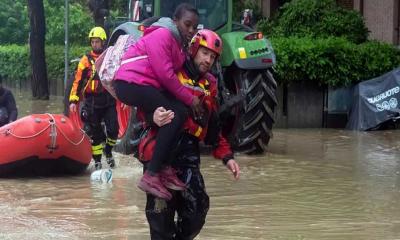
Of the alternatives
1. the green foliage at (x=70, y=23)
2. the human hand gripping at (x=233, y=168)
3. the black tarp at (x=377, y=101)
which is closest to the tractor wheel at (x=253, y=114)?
the black tarp at (x=377, y=101)

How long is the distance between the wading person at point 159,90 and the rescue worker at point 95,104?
16.9ft

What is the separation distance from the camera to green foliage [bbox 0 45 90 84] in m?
27.5

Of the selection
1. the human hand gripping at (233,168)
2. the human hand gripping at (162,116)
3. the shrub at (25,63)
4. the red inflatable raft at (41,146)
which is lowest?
the shrub at (25,63)

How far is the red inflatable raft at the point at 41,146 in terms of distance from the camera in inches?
365

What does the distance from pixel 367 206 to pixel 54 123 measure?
3732 millimetres

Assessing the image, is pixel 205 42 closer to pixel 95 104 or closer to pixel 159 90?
pixel 159 90

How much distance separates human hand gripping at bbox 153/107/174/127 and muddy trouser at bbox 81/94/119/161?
5.43 metres

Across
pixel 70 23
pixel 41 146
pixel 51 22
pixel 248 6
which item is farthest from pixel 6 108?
pixel 51 22

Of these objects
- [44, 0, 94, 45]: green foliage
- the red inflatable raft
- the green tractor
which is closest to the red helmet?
the red inflatable raft

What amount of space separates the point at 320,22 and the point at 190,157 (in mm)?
12968

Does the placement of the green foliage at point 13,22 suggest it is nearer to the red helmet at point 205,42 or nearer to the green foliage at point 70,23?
the green foliage at point 70,23

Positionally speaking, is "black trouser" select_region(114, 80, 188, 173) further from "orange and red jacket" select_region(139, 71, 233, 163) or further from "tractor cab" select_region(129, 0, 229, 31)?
"tractor cab" select_region(129, 0, 229, 31)

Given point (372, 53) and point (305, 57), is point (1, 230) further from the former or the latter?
point (372, 53)

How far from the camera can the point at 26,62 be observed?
3186 cm
